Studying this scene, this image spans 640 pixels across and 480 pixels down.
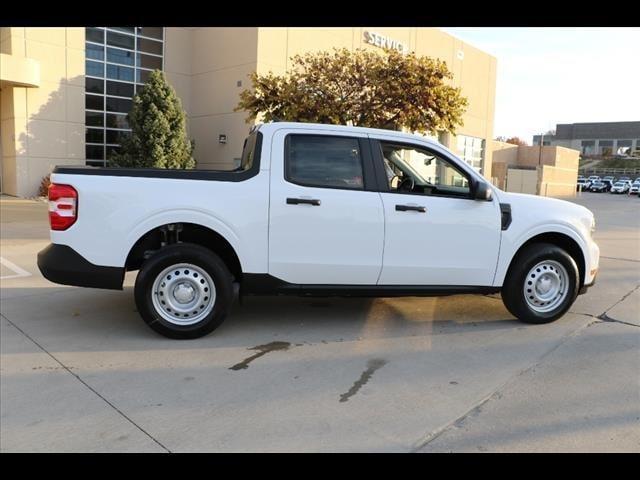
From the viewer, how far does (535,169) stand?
149 ft

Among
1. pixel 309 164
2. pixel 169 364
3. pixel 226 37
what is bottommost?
pixel 169 364

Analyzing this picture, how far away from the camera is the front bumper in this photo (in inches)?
189

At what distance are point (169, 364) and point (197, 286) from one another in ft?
2.63

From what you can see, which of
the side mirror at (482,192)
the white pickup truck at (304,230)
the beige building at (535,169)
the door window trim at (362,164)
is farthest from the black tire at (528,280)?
the beige building at (535,169)

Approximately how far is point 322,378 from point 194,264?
160 centimetres

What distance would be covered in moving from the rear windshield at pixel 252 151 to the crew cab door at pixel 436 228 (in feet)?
3.63

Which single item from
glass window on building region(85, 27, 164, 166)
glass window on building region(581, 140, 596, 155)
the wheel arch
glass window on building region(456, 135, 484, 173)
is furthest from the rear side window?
glass window on building region(581, 140, 596, 155)

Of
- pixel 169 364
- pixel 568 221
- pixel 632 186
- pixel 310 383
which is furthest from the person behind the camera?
pixel 632 186

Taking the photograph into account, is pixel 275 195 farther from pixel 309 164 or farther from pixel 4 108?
pixel 4 108

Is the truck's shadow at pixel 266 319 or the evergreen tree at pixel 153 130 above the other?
the evergreen tree at pixel 153 130

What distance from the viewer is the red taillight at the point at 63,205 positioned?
472 cm

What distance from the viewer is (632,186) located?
53.8 meters

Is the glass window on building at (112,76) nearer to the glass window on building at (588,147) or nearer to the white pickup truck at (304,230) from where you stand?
the white pickup truck at (304,230)
